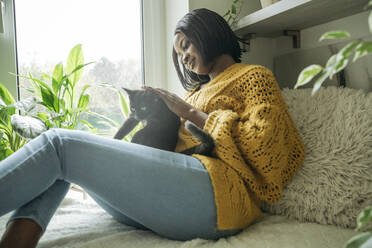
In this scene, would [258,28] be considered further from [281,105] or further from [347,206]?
[347,206]

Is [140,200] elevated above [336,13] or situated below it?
below

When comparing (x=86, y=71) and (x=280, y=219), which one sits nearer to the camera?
(x=280, y=219)

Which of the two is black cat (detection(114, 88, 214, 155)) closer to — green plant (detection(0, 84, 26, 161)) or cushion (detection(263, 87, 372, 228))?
cushion (detection(263, 87, 372, 228))

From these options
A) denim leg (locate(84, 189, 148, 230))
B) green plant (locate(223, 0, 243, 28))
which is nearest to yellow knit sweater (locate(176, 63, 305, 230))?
denim leg (locate(84, 189, 148, 230))

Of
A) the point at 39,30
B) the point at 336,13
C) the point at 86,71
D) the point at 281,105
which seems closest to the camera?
the point at 281,105

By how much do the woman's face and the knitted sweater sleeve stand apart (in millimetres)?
267

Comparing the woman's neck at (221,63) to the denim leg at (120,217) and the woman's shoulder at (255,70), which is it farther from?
the denim leg at (120,217)

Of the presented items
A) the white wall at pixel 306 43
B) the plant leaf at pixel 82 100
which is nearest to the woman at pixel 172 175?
the white wall at pixel 306 43

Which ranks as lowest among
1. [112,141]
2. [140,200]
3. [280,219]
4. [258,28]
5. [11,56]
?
[280,219]

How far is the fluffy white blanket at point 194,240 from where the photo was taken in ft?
2.42

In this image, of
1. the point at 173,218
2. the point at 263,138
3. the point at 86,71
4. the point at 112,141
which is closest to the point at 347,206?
the point at 263,138

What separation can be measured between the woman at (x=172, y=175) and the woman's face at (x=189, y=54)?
0.85ft

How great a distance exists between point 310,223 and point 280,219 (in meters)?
0.09

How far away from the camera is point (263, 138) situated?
2.68 ft
